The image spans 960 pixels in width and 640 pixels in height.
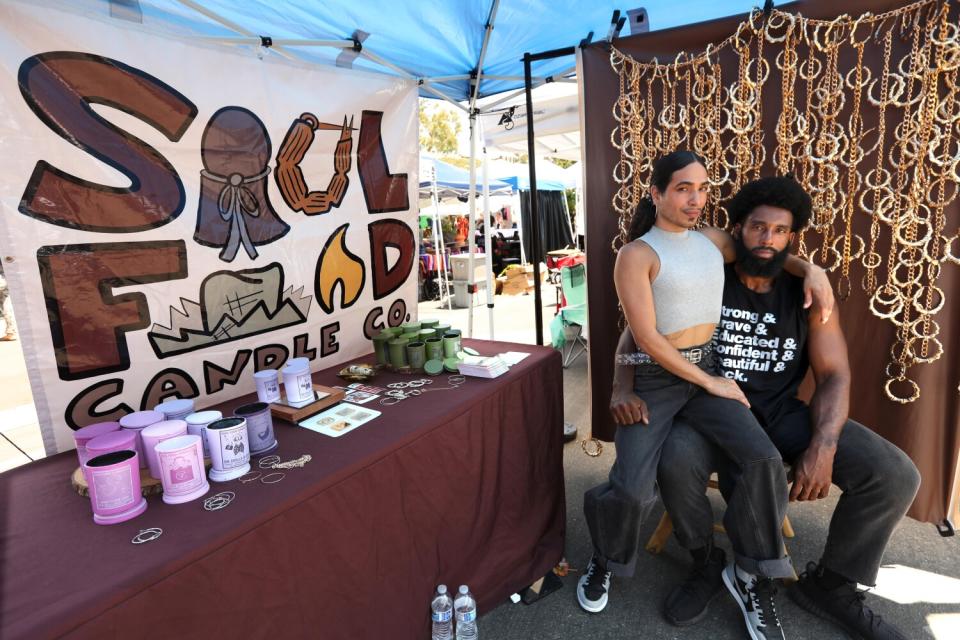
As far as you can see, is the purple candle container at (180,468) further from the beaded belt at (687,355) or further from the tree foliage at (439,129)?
the tree foliage at (439,129)

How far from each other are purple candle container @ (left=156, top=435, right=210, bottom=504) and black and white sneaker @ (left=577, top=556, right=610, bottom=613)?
4.05ft

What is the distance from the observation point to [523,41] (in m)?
2.32

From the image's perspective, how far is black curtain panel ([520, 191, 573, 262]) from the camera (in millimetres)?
9964

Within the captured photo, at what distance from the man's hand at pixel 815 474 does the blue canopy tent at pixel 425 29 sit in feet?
4.16

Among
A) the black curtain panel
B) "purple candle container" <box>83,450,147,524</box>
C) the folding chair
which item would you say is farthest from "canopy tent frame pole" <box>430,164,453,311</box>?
"purple candle container" <box>83,450,147,524</box>

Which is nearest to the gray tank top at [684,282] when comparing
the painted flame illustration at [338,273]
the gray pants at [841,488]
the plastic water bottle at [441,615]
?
the gray pants at [841,488]

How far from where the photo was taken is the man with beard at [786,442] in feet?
4.84

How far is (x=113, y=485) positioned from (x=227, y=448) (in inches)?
8.2

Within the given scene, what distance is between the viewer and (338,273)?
2.10m

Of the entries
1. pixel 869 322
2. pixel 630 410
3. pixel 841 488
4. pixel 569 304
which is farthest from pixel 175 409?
pixel 569 304

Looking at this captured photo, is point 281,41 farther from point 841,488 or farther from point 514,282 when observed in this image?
point 514,282

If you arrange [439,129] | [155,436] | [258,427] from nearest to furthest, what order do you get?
[155,436]
[258,427]
[439,129]

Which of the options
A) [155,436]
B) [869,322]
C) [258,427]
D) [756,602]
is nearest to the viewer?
[155,436]

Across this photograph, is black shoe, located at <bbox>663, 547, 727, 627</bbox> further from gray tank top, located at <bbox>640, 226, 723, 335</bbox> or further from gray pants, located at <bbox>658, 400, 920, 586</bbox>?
gray tank top, located at <bbox>640, 226, 723, 335</bbox>
